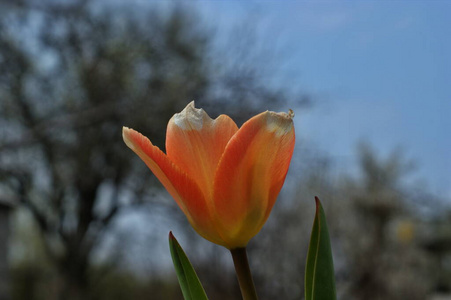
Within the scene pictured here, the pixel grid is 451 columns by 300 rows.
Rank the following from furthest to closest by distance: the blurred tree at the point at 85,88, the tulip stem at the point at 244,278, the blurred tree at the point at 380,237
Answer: the blurred tree at the point at 85,88
the blurred tree at the point at 380,237
the tulip stem at the point at 244,278

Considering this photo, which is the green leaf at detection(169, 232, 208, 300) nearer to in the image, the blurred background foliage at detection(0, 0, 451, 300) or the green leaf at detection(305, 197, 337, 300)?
the green leaf at detection(305, 197, 337, 300)

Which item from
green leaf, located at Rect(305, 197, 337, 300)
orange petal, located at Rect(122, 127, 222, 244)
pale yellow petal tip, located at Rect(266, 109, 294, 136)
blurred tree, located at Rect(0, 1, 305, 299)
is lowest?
green leaf, located at Rect(305, 197, 337, 300)

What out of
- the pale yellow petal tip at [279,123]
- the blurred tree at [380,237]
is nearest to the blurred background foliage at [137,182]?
the blurred tree at [380,237]

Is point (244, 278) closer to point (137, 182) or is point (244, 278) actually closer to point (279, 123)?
point (279, 123)

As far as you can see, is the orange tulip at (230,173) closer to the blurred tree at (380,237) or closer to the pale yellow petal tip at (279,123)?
the pale yellow petal tip at (279,123)

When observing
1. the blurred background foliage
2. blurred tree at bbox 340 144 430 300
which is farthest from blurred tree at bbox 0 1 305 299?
blurred tree at bbox 340 144 430 300

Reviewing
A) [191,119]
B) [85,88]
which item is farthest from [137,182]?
[191,119]

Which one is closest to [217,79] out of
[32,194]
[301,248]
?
[301,248]

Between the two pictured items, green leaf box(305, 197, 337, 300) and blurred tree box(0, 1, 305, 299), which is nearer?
green leaf box(305, 197, 337, 300)

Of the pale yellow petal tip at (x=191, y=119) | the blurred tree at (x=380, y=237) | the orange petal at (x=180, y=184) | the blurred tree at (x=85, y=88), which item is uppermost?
the blurred tree at (x=85, y=88)
